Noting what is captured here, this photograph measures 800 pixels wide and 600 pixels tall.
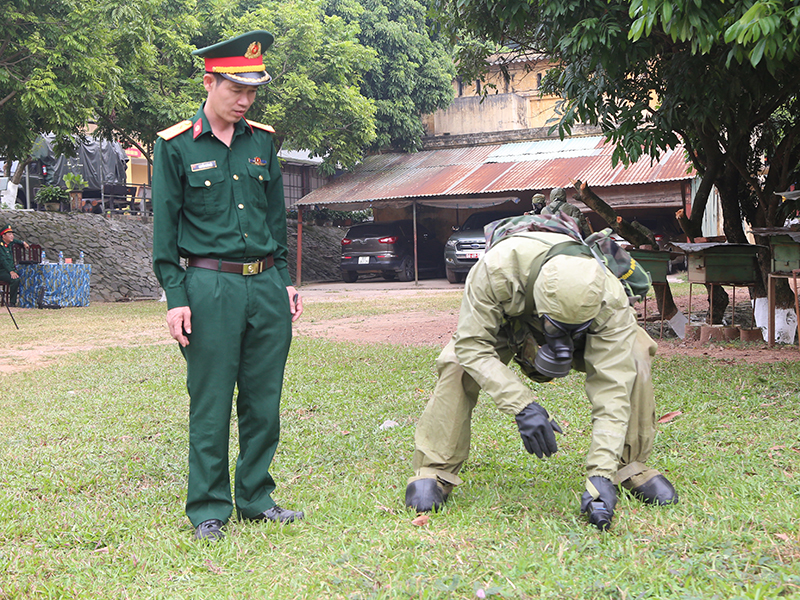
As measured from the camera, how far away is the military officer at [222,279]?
2.94 m

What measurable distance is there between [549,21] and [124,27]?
8810 mm

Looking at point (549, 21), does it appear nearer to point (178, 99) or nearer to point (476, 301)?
→ point (476, 301)

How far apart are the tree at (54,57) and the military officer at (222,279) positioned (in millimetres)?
10579

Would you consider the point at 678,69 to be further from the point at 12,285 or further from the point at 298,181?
the point at 298,181

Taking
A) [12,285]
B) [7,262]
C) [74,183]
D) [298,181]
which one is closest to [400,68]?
[298,181]

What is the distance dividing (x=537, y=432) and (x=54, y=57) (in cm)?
1206

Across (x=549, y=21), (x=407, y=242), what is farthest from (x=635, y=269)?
(x=407, y=242)

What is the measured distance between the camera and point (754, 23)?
4141 mm

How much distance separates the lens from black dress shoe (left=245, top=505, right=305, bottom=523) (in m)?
3.16

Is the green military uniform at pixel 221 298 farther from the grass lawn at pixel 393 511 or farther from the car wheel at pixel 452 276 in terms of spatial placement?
the car wheel at pixel 452 276

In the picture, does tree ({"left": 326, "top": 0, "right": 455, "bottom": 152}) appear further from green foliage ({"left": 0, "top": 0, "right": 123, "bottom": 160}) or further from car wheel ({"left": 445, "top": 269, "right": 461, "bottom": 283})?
green foliage ({"left": 0, "top": 0, "right": 123, "bottom": 160})

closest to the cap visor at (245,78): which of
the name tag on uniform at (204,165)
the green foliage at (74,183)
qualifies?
the name tag on uniform at (204,165)

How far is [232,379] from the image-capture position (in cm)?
305

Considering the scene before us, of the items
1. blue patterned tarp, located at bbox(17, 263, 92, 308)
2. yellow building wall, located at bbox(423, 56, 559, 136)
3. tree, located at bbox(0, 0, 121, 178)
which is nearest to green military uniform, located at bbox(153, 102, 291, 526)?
tree, located at bbox(0, 0, 121, 178)
